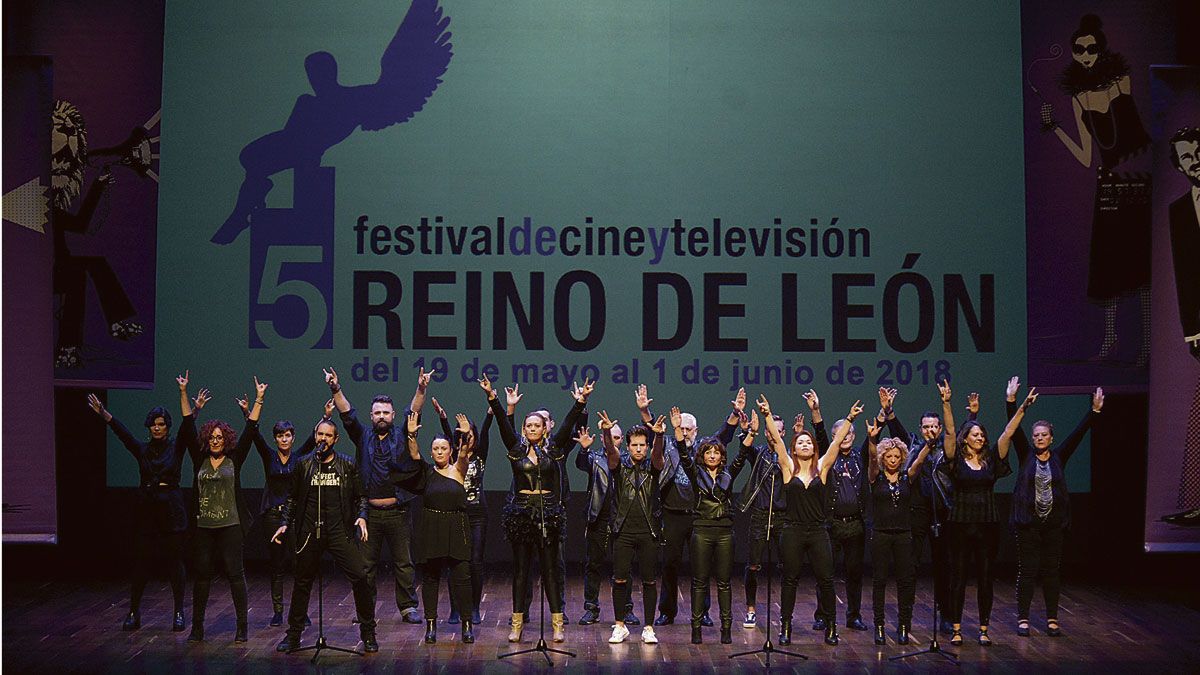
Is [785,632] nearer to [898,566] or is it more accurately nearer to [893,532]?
[898,566]

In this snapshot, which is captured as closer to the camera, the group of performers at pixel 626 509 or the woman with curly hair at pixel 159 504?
the group of performers at pixel 626 509

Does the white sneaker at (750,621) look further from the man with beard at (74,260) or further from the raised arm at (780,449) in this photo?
the man with beard at (74,260)

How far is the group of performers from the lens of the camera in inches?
314

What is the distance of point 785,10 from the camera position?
36.9 feet

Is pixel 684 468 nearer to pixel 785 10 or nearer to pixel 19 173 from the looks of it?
pixel 785 10

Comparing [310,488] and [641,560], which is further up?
[310,488]

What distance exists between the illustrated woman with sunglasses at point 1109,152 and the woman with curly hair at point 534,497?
5643 millimetres

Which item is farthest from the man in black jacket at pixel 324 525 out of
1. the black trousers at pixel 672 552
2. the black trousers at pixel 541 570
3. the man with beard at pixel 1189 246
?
the man with beard at pixel 1189 246

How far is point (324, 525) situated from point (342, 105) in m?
4.86

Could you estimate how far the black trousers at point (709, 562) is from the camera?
26.8ft

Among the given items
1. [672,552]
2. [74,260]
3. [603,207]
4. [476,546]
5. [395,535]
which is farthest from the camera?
[603,207]

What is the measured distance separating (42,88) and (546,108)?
4665 millimetres

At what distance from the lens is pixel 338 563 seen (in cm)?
790

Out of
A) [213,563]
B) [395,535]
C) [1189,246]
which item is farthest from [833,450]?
[1189,246]
